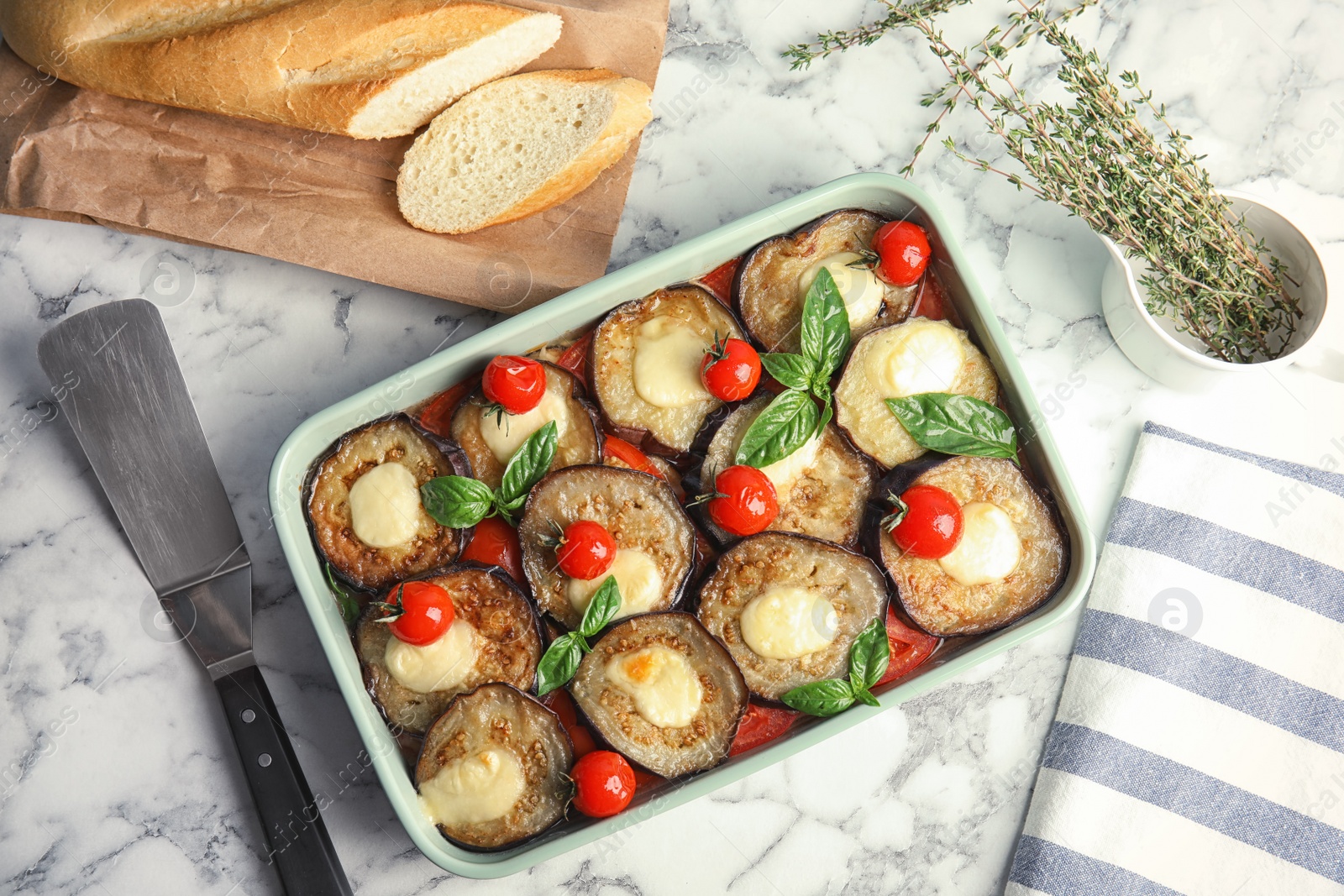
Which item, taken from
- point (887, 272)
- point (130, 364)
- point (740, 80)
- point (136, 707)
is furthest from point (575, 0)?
point (136, 707)

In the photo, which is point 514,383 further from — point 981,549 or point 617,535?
point 981,549

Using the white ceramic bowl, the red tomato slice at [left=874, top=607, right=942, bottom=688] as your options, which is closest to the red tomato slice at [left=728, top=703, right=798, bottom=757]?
the red tomato slice at [left=874, top=607, right=942, bottom=688]

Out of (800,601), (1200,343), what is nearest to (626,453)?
(800,601)

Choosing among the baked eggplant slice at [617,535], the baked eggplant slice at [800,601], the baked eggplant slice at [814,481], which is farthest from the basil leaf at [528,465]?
the baked eggplant slice at [800,601]

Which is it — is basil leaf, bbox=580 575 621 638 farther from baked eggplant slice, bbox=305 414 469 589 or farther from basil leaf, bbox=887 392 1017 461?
basil leaf, bbox=887 392 1017 461

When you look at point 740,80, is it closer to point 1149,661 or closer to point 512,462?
point 512,462

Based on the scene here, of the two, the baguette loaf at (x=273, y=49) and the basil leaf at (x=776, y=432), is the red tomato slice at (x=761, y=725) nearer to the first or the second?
the basil leaf at (x=776, y=432)

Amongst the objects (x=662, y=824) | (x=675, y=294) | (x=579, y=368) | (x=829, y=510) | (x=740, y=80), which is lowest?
(x=662, y=824)
